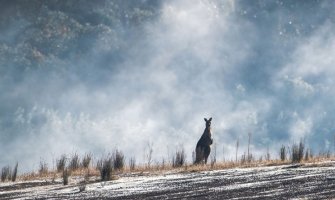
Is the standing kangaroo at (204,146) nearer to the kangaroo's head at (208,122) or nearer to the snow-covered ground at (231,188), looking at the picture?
the kangaroo's head at (208,122)

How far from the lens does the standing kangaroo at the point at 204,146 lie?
20.0m

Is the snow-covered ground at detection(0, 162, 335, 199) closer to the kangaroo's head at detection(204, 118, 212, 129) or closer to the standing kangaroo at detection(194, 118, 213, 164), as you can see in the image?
the standing kangaroo at detection(194, 118, 213, 164)

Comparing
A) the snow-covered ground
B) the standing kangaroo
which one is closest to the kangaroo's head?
the standing kangaroo

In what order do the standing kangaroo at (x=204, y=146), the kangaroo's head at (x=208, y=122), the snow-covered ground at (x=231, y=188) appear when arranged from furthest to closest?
1. the kangaroo's head at (x=208, y=122)
2. the standing kangaroo at (x=204, y=146)
3. the snow-covered ground at (x=231, y=188)

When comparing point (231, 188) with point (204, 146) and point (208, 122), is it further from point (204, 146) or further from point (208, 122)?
point (208, 122)

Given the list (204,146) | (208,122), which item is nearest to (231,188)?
(204,146)

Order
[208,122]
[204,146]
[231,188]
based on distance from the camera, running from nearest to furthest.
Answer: [231,188] → [204,146] → [208,122]

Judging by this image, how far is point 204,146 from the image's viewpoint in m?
21.3

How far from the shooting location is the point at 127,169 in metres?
18.1

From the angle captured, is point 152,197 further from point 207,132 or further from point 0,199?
point 207,132

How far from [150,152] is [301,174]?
9618mm

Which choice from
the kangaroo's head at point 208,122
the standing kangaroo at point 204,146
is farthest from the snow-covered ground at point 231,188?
the kangaroo's head at point 208,122

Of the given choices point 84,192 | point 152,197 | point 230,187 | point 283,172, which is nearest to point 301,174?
point 283,172

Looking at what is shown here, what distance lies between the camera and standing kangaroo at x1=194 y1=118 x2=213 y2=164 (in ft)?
65.6
